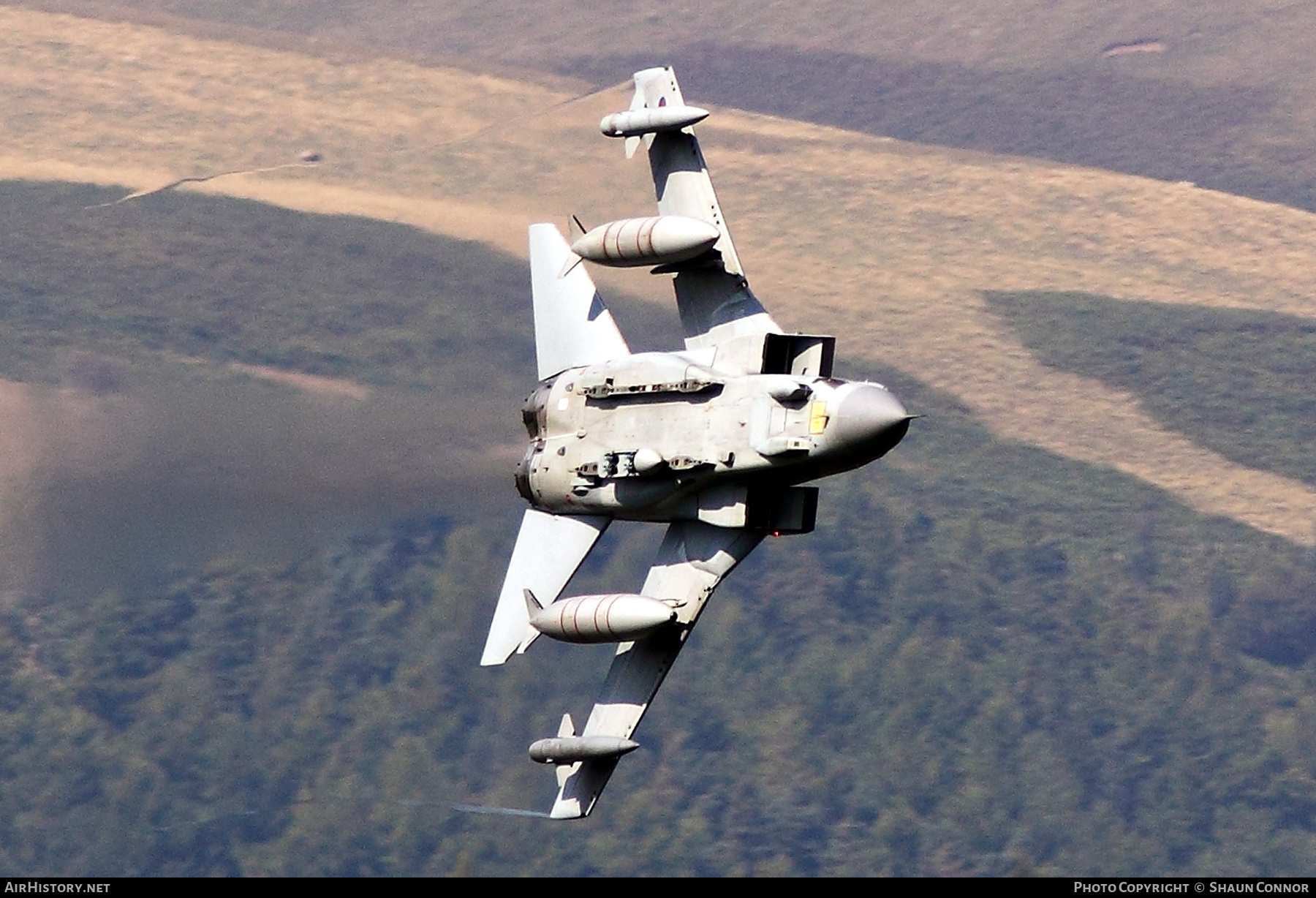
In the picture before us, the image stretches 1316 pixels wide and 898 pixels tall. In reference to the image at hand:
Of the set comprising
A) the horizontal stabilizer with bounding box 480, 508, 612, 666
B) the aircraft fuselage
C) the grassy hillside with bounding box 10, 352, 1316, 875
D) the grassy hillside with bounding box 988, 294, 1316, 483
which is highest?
the aircraft fuselage

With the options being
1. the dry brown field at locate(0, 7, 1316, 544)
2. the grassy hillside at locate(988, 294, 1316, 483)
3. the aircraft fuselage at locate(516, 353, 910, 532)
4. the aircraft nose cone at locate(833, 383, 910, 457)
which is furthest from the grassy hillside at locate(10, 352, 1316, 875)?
the aircraft nose cone at locate(833, 383, 910, 457)

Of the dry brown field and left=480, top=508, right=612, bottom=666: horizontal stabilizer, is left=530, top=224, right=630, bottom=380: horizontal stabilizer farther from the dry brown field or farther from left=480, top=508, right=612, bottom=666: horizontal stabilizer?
the dry brown field

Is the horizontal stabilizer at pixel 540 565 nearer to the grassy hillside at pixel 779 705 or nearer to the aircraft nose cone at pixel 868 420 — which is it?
the aircraft nose cone at pixel 868 420

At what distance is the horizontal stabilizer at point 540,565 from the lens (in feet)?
144

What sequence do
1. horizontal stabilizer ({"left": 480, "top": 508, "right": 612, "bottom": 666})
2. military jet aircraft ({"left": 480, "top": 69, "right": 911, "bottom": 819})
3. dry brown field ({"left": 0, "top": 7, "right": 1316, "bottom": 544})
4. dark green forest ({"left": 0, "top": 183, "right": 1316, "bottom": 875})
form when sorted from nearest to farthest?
1. military jet aircraft ({"left": 480, "top": 69, "right": 911, "bottom": 819})
2. horizontal stabilizer ({"left": 480, "top": 508, "right": 612, "bottom": 666})
3. dark green forest ({"left": 0, "top": 183, "right": 1316, "bottom": 875})
4. dry brown field ({"left": 0, "top": 7, "right": 1316, "bottom": 544})

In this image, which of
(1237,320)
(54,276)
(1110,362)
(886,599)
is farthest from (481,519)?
(1237,320)

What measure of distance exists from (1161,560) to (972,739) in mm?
23916

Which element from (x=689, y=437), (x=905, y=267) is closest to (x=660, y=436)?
(x=689, y=437)

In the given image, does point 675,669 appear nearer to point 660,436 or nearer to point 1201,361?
point 1201,361

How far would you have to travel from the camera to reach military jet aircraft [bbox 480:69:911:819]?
4047 centimetres

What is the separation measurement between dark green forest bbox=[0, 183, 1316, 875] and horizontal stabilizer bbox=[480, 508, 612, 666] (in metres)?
40.3

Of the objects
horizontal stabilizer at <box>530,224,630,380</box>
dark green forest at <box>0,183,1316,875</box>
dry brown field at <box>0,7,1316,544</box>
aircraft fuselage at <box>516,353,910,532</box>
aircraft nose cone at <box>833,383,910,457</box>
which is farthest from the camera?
dry brown field at <box>0,7,1316,544</box>

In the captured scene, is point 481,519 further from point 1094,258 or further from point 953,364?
point 1094,258

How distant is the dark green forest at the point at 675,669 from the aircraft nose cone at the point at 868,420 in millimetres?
46271
